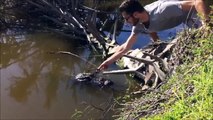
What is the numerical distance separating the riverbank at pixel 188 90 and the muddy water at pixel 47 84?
160cm

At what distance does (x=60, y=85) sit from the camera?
7.23 meters

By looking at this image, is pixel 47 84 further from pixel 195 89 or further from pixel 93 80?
pixel 195 89

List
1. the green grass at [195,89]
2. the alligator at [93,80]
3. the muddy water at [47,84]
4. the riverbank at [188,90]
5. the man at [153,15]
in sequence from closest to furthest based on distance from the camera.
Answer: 1. the green grass at [195,89]
2. the riverbank at [188,90]
3. the man at [153,15]
4. the muddy water at [47,84]
5. the alligator at [93,80]

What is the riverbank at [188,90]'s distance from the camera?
3.58 metres

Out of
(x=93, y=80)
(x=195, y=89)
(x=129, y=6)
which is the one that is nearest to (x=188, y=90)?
(x=195, y=89)

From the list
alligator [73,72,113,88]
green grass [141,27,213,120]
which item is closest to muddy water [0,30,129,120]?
alligator [73,72,113,88]

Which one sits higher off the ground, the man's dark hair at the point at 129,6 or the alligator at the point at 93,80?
the man's dark hair at the point at 129,6

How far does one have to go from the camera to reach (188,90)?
3951 mm

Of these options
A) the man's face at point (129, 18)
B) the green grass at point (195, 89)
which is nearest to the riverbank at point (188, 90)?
the green grass at point (195, 89)

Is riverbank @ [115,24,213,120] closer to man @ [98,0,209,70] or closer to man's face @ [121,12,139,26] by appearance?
man @ [98,0,209,70]

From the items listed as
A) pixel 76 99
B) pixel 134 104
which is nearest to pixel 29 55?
pixel 76 99

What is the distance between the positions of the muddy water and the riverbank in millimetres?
1603

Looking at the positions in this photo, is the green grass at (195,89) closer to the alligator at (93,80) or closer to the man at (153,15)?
the man at (153,15)

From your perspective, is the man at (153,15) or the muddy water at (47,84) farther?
the muddy water at (47,84)
